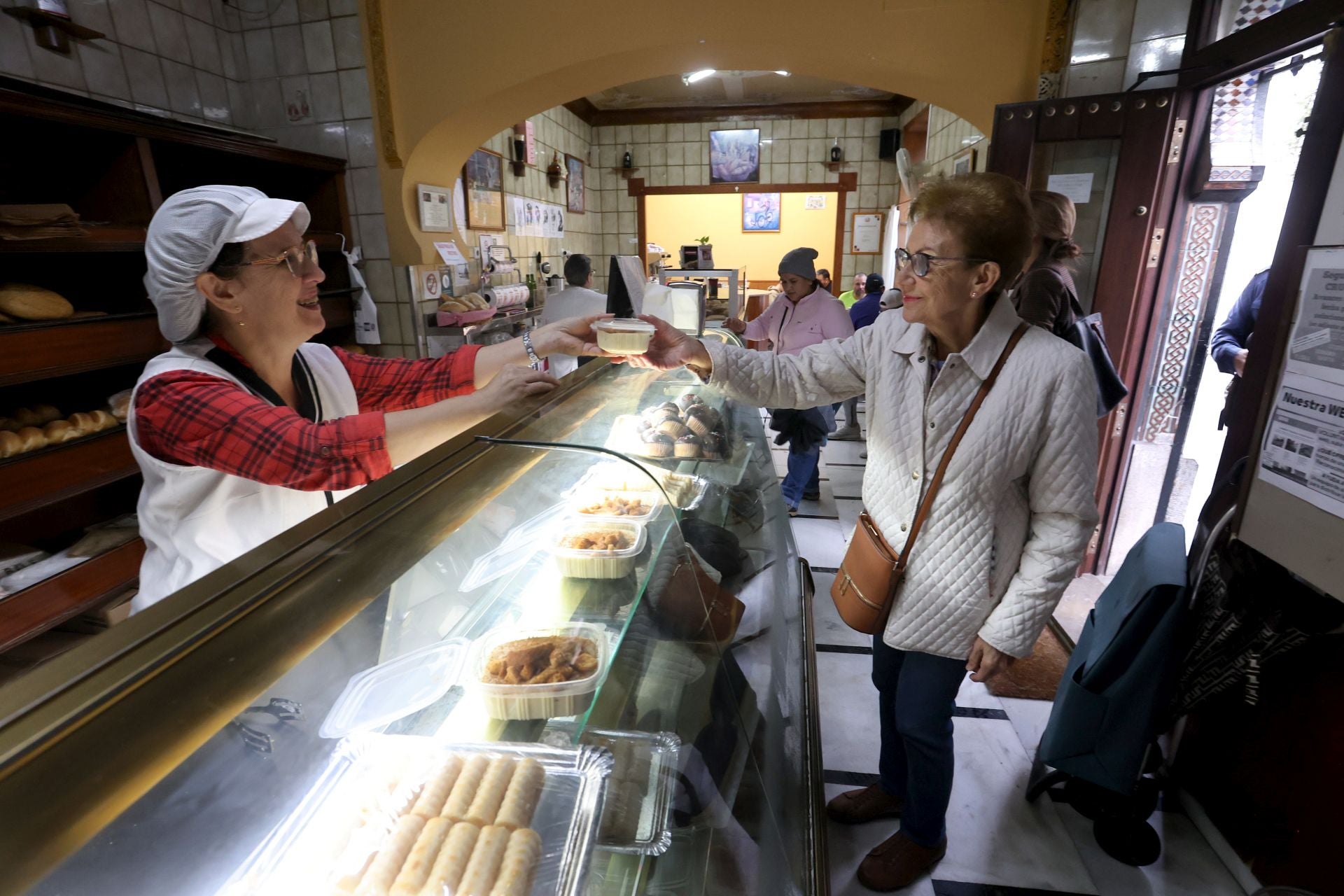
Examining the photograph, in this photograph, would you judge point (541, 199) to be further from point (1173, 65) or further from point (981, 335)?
point (981, 335)

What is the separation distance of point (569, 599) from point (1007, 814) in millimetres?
1893

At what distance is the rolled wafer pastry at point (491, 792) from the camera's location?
36.2 inches

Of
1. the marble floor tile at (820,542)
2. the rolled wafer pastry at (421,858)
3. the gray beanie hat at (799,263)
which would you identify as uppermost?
the gray beanie hat at (799,263)

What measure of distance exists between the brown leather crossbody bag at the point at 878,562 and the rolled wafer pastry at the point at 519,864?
1114 mm

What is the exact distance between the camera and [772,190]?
952 cm

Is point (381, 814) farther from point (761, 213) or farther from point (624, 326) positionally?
point (761, 213)

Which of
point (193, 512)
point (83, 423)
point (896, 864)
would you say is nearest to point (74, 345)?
point (83, 423)

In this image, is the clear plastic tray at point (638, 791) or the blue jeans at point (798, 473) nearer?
the clear plastic tray at point (638, 791)

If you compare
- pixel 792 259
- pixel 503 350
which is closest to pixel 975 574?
pixel 503 350

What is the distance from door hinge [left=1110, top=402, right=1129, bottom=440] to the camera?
337cm

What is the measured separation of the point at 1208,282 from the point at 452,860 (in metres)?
4.09

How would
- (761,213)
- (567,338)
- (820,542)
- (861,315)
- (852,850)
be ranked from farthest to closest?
1. (761,213)
2. (861,315)
3. (820,542)
4. (852,850)
5. (567,338)

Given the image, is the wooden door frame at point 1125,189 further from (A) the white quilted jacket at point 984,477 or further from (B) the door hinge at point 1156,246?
(A) the white quilted jacket at point 984,477

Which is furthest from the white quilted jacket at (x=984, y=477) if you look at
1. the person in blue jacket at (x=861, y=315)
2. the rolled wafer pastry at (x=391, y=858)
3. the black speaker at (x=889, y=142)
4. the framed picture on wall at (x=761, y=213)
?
the framed picture on wall at (x=761, y=213)
